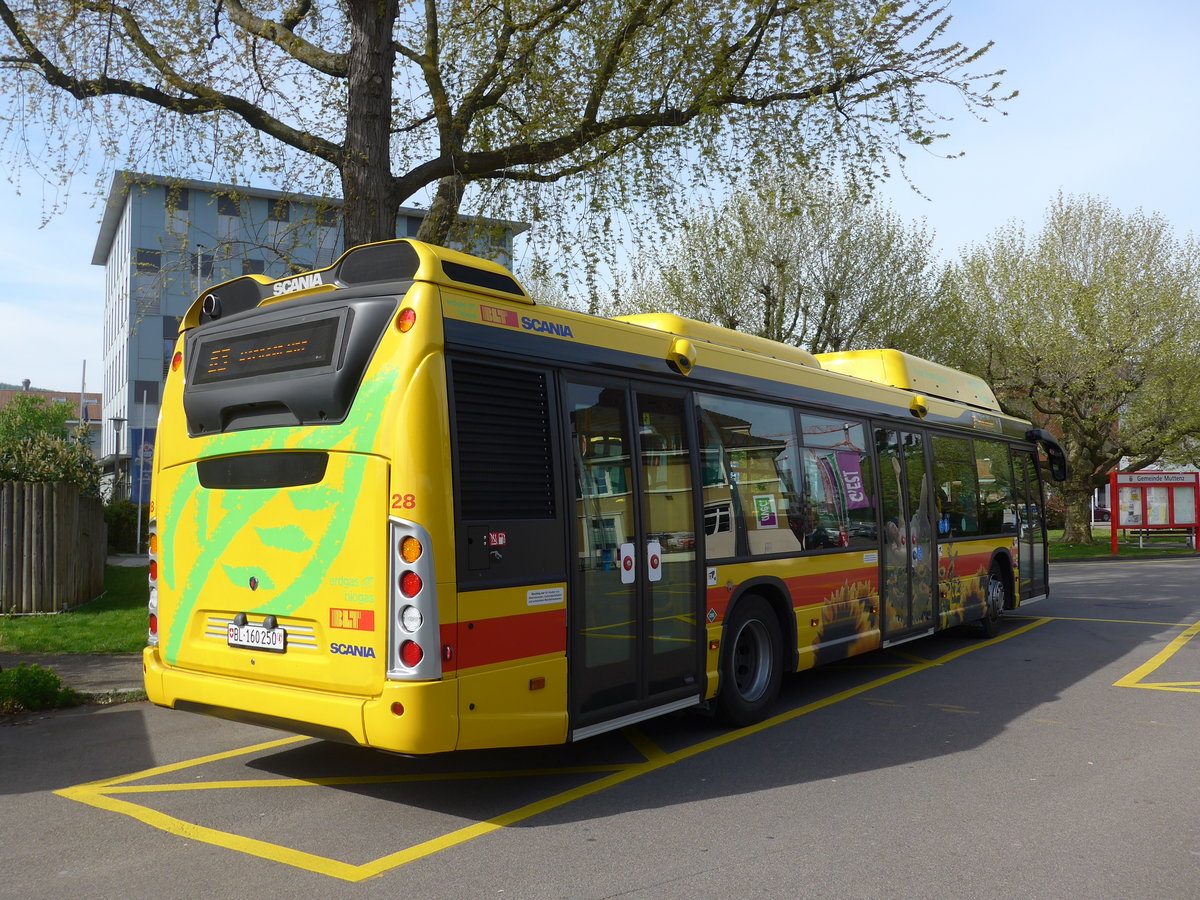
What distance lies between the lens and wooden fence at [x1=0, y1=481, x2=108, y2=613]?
13.0m

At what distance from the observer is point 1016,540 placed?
13.1 metres

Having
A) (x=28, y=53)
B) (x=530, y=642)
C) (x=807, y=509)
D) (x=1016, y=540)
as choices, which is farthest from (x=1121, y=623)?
(x=28, y=53)

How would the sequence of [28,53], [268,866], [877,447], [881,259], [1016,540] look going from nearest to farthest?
[268,866], [877,447], [28,53], [1016,540], [881,259]

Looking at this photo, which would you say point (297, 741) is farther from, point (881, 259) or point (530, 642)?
point (881, 259)

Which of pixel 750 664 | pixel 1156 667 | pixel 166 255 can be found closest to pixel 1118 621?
pixel 1156 667

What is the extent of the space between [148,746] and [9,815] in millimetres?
1590

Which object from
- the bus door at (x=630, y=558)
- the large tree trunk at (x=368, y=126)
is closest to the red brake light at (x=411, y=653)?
the bus door at (x=630, y=558)

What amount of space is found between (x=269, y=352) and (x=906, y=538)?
6.75 m

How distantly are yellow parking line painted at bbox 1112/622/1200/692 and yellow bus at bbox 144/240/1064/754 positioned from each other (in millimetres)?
3528

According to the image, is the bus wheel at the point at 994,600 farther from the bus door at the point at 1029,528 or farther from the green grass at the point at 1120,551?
the green grass at the point at 1120,551

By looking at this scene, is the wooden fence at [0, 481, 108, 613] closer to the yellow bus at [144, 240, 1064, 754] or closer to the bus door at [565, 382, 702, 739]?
the yellow bus at [144, 240, 1064, 754]

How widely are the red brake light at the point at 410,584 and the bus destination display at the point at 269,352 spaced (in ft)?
4.20

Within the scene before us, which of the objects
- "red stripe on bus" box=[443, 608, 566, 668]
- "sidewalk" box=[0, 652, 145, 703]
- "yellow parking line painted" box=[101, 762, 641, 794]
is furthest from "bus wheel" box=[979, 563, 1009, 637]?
"sidewalk" box=[0, 652, 145, 703]

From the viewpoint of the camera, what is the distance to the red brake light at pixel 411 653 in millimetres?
4824
